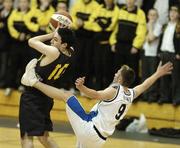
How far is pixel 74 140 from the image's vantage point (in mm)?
11484

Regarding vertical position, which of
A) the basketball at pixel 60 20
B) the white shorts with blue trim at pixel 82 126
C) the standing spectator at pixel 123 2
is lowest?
the standing spectator at pixel 123 2

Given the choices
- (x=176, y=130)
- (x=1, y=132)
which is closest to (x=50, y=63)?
(x=1, y=132)

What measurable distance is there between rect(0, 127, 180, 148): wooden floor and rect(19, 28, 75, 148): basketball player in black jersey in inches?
94.3

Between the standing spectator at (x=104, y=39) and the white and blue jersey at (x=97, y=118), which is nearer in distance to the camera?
the white and blue jersey at (x=97, y=118)

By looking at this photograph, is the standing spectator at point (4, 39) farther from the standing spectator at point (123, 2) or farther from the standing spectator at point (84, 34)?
the standing spectator at point (123, 2)

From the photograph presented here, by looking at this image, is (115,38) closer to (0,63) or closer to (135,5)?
(135,5)

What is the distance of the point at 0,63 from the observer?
1531cm

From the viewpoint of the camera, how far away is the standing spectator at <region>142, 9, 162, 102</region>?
13.5 meters

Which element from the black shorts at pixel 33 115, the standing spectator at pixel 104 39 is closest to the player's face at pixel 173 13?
the standing spectator at pixel 104 39

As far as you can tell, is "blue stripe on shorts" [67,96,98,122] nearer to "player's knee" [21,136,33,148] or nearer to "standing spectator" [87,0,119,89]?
"player's knee" [21,136,33,148]

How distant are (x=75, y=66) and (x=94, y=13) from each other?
4.24ft

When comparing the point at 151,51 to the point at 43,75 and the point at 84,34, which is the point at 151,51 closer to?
the point at 84,34

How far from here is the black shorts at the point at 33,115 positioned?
25.7 ft

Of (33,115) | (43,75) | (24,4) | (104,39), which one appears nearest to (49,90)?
(43,75)
